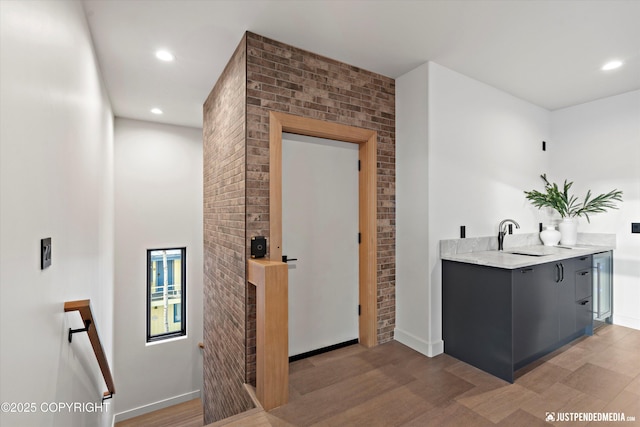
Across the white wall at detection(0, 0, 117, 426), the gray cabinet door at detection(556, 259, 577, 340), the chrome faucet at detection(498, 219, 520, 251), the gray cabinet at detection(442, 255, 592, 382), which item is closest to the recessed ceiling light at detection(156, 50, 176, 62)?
the white wall at detection(0, 0, 117, 426)

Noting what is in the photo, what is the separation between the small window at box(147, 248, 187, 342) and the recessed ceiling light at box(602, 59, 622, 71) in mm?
6121

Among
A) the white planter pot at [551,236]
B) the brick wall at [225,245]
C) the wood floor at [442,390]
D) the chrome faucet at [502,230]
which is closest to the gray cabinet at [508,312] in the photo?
the wood floor at [442,390]

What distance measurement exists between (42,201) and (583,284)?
→ 14.6 feet

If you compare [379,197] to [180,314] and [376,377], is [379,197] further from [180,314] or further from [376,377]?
[180,314]

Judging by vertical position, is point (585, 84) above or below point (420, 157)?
above

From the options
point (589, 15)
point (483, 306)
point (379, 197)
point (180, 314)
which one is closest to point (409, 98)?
point (379, 197)

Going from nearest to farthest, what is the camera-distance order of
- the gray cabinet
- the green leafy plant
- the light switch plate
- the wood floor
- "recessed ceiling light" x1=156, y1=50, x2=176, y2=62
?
the light switch plate → the wood floor → the gray cabinet → "recessed ceiling light" x1=156, y1=50, x2=176, y2=62 → the green leafy plant

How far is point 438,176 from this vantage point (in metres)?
2.98

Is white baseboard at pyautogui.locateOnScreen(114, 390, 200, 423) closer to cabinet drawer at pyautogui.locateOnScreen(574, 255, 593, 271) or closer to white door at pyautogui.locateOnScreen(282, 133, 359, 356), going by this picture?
white door at pyautogui.locateOnScreen(282, 133, 359, 356)

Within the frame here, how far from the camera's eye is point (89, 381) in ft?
7.80

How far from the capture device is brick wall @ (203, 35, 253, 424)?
8.56 feet

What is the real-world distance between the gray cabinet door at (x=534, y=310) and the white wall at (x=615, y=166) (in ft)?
5.70

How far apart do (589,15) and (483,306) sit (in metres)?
2.36

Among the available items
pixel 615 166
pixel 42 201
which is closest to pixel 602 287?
pixel 615 166
